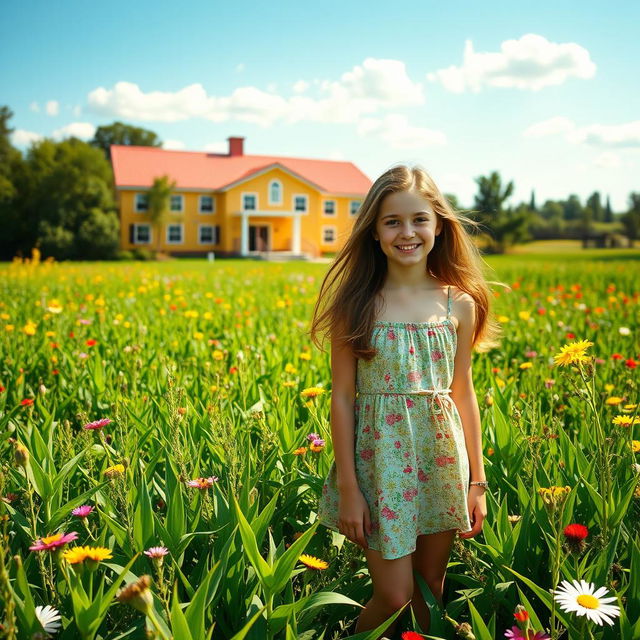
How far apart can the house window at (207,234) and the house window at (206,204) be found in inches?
33.1

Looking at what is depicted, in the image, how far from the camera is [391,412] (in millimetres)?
1884

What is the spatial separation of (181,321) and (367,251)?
3732 mm

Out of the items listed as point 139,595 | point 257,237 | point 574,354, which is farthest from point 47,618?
point 257,237

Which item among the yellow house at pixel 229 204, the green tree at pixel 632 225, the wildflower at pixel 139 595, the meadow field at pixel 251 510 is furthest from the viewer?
the green tree at pixel 632 225

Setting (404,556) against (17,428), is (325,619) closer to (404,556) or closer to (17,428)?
(404,556)

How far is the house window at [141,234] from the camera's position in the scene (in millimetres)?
34812

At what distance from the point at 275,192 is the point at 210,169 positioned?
4.14 meters

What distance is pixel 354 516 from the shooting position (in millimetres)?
1800

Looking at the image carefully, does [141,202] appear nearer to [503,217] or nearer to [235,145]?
[235,145]

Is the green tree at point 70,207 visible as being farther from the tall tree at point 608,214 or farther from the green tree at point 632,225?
the tall tree at point 608,214

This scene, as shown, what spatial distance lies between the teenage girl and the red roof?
1342 inches

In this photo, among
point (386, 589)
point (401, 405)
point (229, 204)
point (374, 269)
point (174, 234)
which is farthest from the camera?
point (174, 234)

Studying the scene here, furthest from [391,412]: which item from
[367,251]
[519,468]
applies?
[519,468]

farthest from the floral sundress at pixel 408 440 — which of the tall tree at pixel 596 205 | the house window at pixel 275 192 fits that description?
the tall tree at pixel 596 205
